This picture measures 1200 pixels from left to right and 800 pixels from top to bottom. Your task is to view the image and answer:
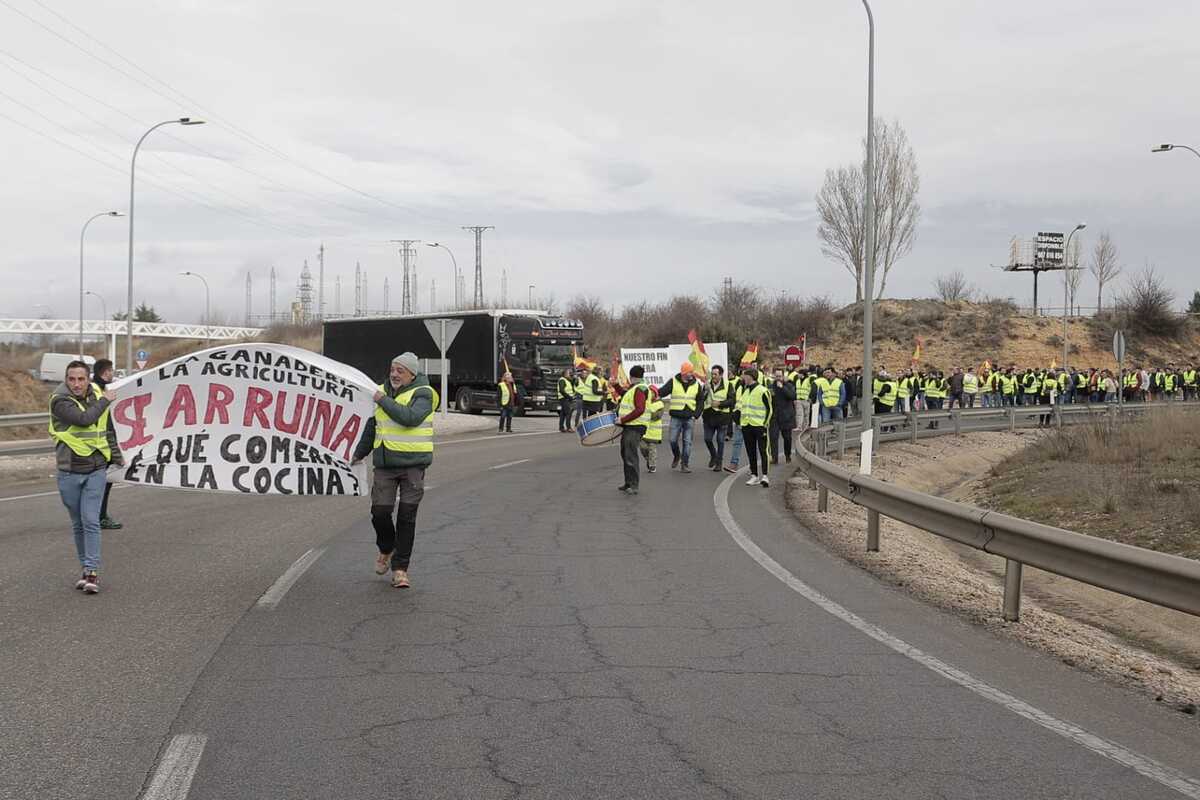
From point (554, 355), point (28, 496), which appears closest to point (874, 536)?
point (28, 496)

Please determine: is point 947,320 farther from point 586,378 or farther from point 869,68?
point 869,68

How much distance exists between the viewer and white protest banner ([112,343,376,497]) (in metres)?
9.80

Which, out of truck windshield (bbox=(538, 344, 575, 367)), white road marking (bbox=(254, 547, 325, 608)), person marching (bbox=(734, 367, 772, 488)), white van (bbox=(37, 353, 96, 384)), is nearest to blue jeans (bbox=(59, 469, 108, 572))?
white road marking (bbox=(254, 547, 325, 608))

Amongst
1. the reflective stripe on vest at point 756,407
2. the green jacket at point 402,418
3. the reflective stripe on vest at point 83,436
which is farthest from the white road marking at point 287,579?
the reflective stripe on vest at point 756,407

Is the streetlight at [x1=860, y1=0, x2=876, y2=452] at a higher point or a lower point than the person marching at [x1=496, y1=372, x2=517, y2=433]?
higher

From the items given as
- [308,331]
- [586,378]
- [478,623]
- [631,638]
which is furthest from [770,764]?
[308,331]

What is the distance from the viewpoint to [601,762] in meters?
4.87

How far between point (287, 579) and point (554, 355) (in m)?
33.5

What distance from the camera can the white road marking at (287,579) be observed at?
8.47m

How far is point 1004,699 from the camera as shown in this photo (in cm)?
591

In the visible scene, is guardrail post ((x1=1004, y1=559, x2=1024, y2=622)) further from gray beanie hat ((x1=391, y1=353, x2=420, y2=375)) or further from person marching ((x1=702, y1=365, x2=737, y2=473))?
person marching ((x1=702, y1=365, x2=737, y2=473))

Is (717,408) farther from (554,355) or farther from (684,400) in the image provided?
(554,355)

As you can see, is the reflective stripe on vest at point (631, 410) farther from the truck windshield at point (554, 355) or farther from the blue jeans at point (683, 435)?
the truck windshield at point (554, 355)

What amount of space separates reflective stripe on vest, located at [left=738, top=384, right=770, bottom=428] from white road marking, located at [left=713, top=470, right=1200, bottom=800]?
7.44 m
